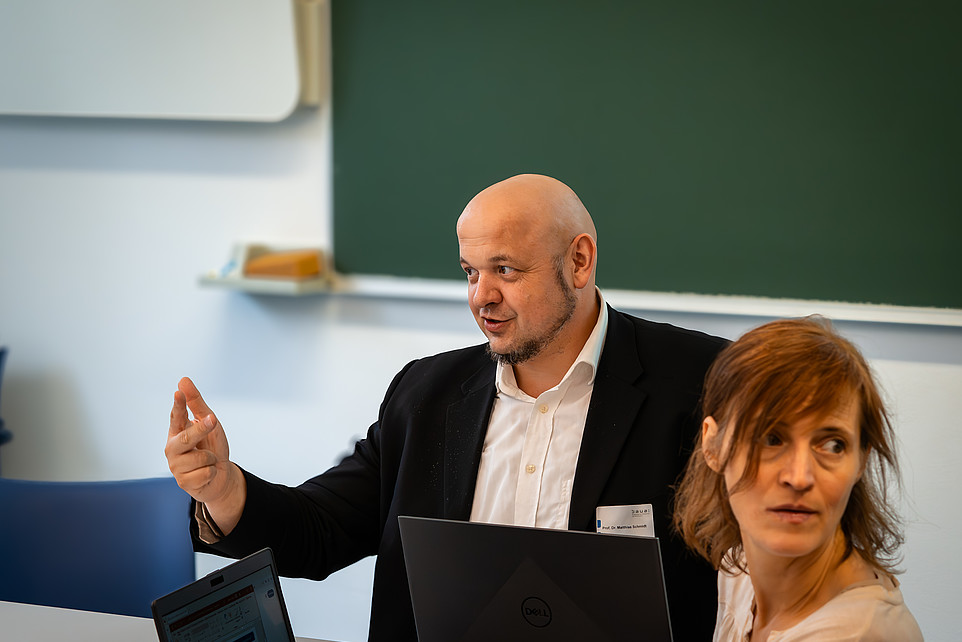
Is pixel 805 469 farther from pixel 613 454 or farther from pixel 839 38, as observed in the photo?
pixel 839 38

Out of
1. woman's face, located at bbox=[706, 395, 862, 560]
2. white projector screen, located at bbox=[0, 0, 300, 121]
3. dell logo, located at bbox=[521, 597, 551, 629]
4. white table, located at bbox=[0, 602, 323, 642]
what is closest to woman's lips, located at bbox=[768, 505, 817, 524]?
woman's face, located at bbox=[706, 395, 862, 560]

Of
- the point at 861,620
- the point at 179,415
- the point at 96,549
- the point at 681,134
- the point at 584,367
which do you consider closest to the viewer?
the point at 861,620

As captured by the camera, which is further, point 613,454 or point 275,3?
point 275,3

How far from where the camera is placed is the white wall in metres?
3.10

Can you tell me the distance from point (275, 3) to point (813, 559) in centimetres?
242

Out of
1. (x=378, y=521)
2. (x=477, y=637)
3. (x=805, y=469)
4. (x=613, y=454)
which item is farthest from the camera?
(x=378, y=521)

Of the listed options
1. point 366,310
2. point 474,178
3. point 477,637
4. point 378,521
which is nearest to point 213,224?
point 366,310

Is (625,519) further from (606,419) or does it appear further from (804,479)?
(804,479)

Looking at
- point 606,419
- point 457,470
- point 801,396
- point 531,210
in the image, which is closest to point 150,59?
point 531,210

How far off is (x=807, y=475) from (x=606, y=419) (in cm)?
71

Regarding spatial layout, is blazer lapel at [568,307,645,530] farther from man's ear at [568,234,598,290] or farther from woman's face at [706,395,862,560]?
woman's face at [706,395,862,560]

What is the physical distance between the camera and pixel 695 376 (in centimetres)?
177

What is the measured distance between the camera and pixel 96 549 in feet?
6.59

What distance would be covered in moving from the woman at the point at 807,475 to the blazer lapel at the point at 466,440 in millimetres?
684
